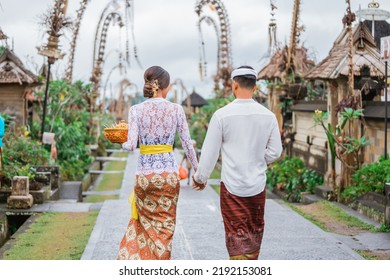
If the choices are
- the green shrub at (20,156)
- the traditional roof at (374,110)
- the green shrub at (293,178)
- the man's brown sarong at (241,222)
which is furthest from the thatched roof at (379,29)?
the man's brown sarong at (241,222)

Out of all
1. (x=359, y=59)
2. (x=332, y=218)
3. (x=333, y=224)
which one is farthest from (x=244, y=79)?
(x=359, y=59)

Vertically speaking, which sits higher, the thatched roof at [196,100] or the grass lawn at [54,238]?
the thatched roof at [196,100]

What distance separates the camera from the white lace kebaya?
6.14 m

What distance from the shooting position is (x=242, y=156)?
219 inches

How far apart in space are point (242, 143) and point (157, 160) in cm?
92

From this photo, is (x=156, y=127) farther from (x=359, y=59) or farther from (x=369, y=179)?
(x=359, y=59)

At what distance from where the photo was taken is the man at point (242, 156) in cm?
554

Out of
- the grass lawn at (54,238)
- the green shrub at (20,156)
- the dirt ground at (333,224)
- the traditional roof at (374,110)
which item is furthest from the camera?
the green shrub at (20,156)

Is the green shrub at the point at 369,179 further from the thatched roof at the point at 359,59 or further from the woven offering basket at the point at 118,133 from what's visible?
the woven offering basket at the point at 118,133

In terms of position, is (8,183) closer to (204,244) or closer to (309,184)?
(204,244)

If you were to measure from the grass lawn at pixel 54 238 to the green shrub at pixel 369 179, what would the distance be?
13.5 ft

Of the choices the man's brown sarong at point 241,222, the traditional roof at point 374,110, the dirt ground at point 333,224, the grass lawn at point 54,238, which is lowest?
the dirt ground at point 333,224

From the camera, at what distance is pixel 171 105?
20.3ft
